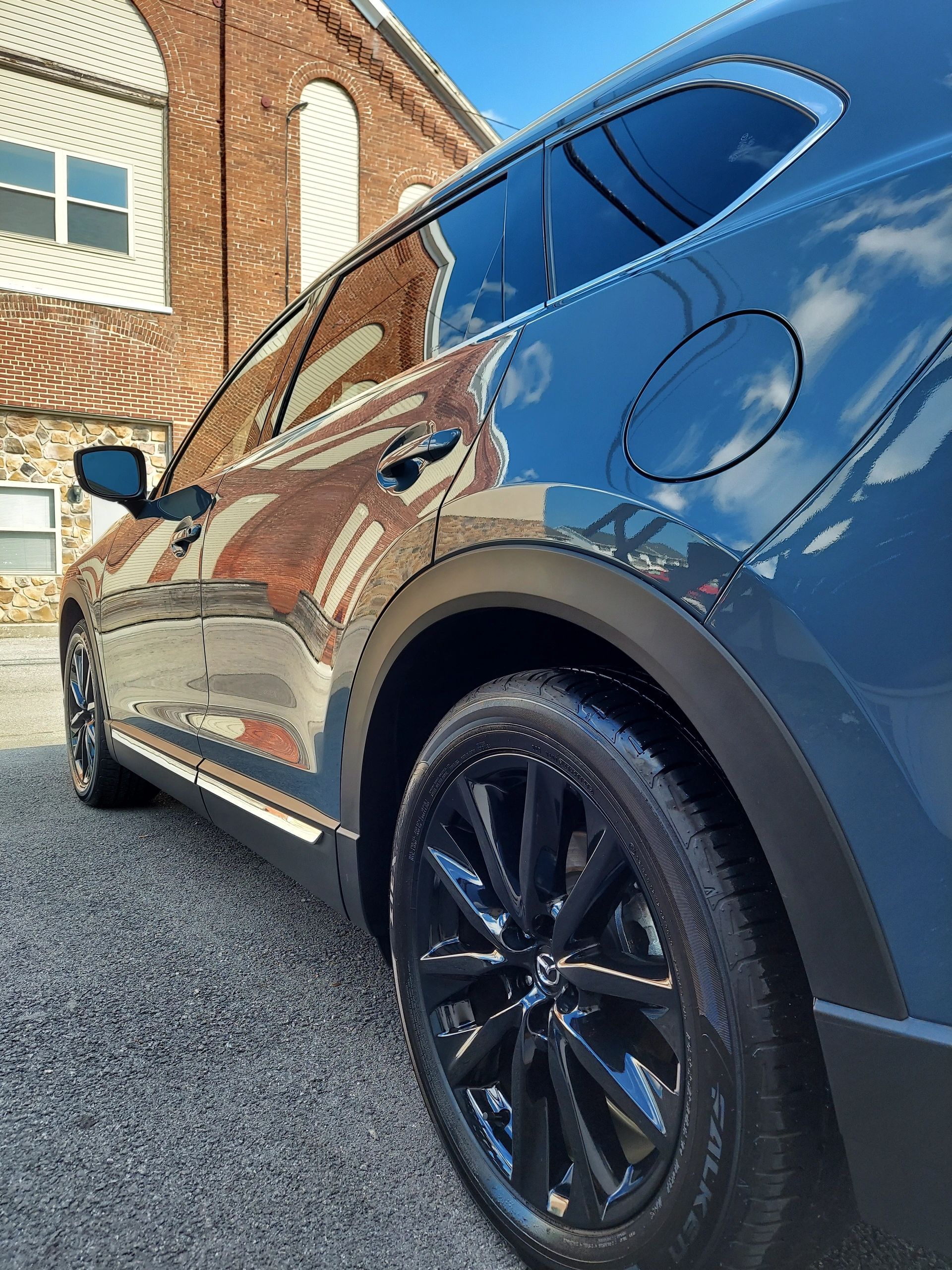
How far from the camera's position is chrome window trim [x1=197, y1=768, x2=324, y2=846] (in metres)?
1.93

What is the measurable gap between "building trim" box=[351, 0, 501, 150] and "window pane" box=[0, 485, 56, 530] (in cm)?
909

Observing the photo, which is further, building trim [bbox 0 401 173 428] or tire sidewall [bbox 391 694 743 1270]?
building trim [bbox 0 401 173 428]

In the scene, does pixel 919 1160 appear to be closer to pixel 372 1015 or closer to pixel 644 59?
pixel 372 1015

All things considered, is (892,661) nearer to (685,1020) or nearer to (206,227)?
(685,1020)

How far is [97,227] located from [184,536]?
12.7 meters

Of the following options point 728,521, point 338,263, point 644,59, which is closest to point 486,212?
point 644,59

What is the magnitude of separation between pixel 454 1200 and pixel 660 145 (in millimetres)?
1708

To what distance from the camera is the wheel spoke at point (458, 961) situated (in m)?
1.42

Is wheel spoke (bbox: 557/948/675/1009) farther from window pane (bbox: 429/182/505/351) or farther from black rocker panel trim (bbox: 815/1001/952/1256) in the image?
window pane (bbox: 429/182/505/351)

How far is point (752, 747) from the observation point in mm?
1009

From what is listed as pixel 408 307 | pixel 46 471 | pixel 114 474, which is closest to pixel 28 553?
pixel 46 471

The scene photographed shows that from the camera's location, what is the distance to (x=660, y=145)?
1428mm

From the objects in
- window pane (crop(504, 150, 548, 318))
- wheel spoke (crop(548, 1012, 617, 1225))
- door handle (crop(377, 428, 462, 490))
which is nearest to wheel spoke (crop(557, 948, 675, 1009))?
wheel spoke (crop(548, 1012, 617, 1225))

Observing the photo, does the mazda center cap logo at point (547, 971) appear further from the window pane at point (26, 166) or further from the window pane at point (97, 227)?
the window pane at point (26, 166)
